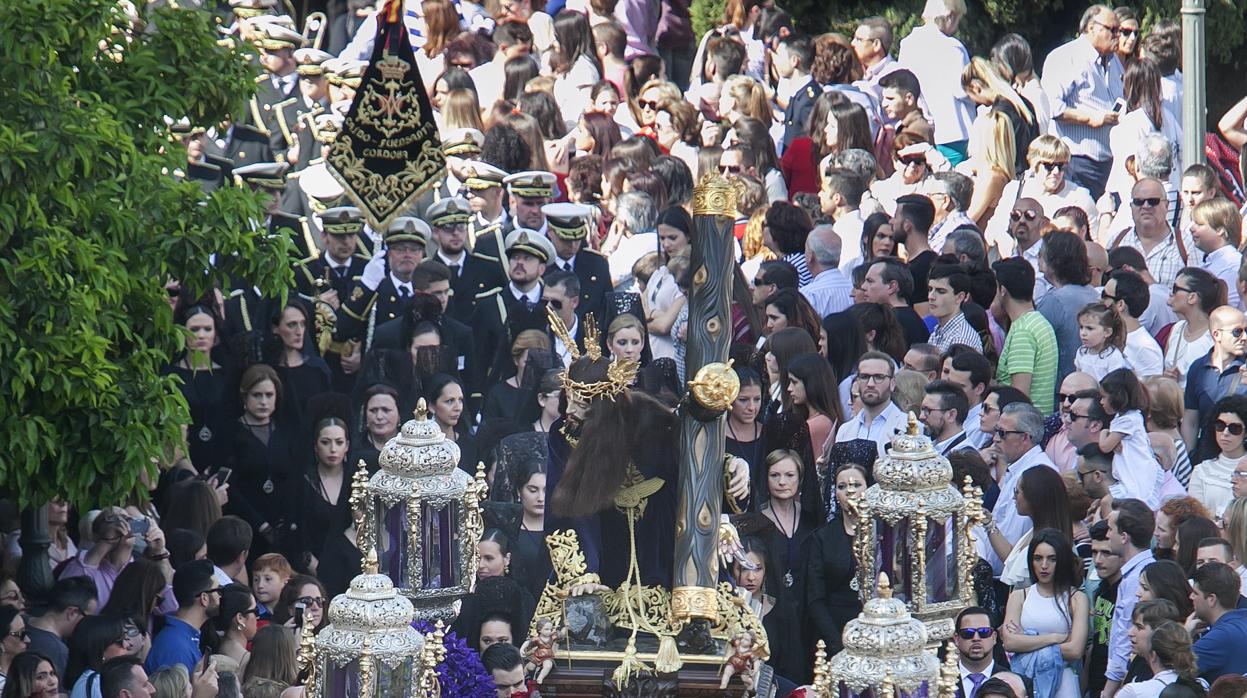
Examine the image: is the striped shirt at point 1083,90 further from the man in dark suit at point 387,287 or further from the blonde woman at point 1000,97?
the man in dark suit at point 387,287

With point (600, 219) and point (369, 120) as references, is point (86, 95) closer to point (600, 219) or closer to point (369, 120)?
point (369, 120)

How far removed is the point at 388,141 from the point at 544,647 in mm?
9287

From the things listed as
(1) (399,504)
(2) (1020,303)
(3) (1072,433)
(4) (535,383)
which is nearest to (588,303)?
(4) (535,383)

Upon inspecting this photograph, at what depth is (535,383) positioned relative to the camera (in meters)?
17.1

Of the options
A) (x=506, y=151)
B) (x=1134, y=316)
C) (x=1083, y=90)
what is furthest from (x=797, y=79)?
(x=1134, y=316)

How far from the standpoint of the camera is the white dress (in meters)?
14.1

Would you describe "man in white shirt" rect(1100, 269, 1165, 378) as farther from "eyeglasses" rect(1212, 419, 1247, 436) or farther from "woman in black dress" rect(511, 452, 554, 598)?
"woman in black dress" rect(511, 452, 554, 598)

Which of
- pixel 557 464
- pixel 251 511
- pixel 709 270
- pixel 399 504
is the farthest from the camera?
pixel 251 511

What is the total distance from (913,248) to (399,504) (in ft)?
26.7

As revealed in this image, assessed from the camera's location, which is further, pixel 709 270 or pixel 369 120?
pixel 369 120

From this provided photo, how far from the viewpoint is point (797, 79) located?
23.9 m

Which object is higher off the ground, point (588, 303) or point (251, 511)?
point (588, 303)

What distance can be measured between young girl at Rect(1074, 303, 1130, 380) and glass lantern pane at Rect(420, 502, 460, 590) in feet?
20.5

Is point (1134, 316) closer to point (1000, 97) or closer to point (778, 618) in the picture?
point (778, 618)
